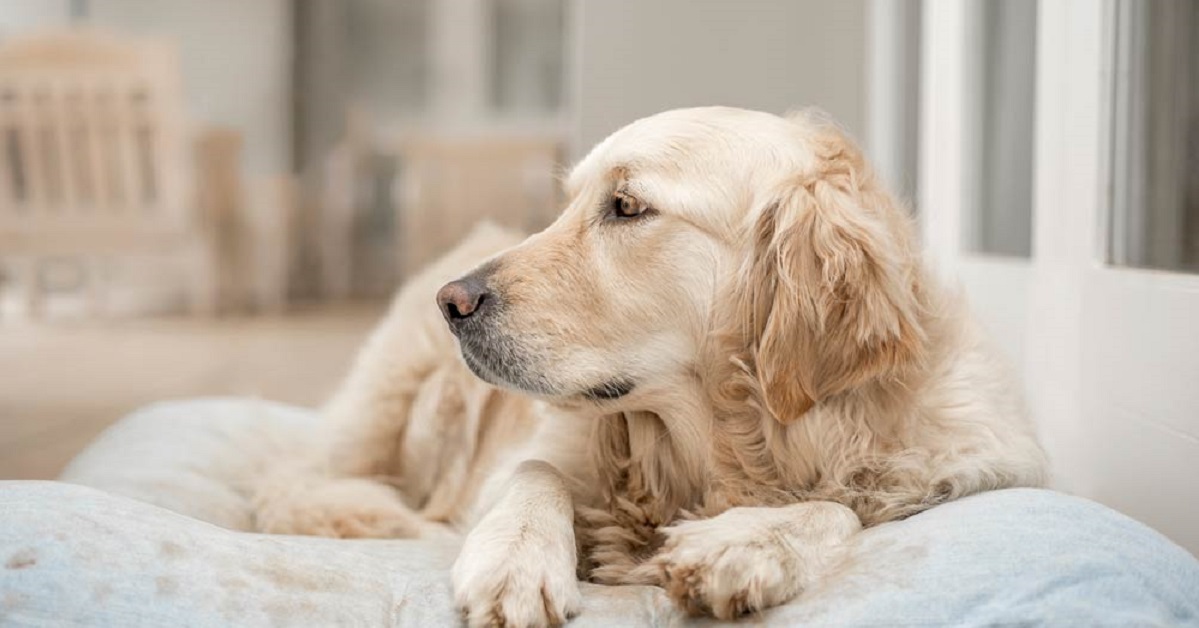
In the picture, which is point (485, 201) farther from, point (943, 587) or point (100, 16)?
point (943, 587)

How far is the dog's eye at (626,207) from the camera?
5.10 ft

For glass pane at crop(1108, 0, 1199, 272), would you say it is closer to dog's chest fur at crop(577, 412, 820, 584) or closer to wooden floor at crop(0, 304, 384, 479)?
dog's chest fur at crop(577, 412, 820, 584)

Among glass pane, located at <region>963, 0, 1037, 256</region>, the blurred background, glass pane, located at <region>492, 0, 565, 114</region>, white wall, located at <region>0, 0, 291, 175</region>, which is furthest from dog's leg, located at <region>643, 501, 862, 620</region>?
white wall, located at <region>0, 0, 291, 175</region>

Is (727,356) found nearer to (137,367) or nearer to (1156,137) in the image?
(1156,137)

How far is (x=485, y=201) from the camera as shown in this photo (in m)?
6.98

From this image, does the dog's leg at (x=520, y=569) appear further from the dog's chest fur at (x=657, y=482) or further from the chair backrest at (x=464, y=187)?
the chair backrest at (x=464, y=187)

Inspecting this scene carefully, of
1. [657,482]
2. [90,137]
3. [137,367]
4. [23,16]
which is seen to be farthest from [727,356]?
[90,137]

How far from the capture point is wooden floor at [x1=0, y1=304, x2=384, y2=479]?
384 centimetres

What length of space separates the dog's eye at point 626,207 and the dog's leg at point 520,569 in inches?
16.6

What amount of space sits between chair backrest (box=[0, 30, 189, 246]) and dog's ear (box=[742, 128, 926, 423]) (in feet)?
22.9

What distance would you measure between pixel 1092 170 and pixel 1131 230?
0.15m

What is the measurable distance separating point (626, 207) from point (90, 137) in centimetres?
705

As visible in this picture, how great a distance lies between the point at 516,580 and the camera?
1.21 meters

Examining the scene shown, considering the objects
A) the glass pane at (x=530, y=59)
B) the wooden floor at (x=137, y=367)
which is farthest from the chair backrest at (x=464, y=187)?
the wooden floor at (x=137, y=367)
